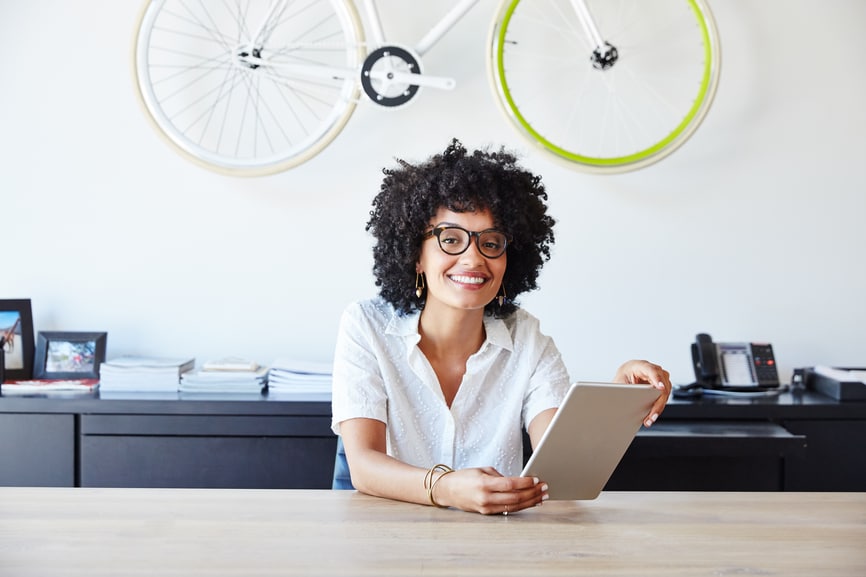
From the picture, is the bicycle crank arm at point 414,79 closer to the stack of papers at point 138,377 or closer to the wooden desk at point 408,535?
the stack of papers at point 138,377

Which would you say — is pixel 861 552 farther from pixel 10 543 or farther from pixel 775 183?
pixel 775 183

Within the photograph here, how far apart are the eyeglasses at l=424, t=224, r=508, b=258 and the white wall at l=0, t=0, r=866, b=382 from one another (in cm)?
96

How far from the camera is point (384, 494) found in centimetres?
159

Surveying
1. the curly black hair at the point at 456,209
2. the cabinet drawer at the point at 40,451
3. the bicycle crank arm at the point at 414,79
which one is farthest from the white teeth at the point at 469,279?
the cabinet drawer at the point at 40,451

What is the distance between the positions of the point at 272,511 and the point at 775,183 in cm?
207

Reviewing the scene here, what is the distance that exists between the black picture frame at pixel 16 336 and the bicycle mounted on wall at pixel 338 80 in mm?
704

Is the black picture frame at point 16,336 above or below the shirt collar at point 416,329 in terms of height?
below

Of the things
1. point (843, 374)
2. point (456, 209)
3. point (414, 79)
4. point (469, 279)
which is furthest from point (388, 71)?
point (843, 374)

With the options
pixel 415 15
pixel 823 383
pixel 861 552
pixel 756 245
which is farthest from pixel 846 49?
pixel 861 552

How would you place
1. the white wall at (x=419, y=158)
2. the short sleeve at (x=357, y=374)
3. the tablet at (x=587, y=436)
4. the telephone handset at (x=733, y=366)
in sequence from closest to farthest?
the tablet at (x=587, y=436), the short sleeve at (x=357, y=374), the telephone handset at (x=733, y=366), the white wall at (x=419, y=158)

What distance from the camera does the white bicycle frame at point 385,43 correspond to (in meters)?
2.61

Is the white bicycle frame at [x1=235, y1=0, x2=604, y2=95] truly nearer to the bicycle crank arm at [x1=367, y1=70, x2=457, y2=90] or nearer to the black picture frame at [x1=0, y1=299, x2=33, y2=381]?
the bicycle crank arm at [x1=367, y1=70, x2=457, y2=90]

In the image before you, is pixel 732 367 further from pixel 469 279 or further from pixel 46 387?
pixel 46 387

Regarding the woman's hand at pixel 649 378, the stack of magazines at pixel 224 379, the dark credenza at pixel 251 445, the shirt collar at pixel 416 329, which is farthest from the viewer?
the stack of magazines at pixel 224 379
